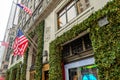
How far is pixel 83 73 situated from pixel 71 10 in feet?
14.0

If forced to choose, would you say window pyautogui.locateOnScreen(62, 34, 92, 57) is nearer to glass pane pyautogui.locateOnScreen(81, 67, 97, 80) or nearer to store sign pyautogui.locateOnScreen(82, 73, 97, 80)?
glass pane pyautogui.locateOnScreen(81, 67, 97, 80)

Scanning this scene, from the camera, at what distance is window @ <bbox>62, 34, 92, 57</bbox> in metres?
6.96

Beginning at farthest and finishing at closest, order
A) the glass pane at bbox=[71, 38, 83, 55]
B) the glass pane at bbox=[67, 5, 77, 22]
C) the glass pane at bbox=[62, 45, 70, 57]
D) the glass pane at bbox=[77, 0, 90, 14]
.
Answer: the glass pane at bbox=[67, 5, 77, 22] < the glass pane at bbox=[62, 45, 70, 57] < the glass pane at bbox=[77, 0, 90, 14] < the glass pane at bbox=[71, 38, 83, 55]

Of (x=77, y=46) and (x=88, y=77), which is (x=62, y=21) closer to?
(x=77, y=46)

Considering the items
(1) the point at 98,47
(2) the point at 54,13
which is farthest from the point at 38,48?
(1) the point at 98,47

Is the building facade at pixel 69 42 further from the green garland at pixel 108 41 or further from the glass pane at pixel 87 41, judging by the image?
the green garland at pixel 108 41

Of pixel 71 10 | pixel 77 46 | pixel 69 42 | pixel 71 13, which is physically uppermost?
pixel 71 10

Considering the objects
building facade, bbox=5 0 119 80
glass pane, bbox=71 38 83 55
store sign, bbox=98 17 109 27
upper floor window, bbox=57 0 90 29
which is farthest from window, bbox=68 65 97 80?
upper floor window, bbox=57 0 90 29

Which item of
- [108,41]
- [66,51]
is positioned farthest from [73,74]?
[108,41]

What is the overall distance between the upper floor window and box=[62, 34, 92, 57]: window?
1763 mm

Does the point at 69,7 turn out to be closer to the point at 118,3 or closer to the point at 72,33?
the point at 72,33

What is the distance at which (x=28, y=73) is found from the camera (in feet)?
44.8

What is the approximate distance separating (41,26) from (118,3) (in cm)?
→ 799

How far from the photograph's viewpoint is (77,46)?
7.64 meters
